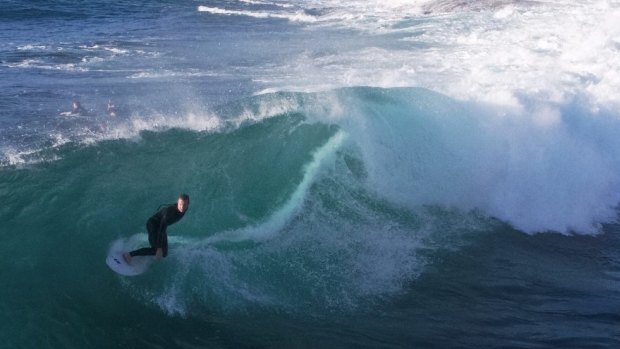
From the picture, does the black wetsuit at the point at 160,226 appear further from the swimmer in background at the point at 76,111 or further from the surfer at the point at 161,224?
the swimmer in background at the point at 76,111

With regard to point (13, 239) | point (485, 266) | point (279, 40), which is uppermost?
point (279, 40)

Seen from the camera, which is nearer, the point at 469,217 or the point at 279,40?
the point at 469,217

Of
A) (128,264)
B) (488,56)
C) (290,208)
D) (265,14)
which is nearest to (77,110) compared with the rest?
(290,208)

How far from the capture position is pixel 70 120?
15.1 meters

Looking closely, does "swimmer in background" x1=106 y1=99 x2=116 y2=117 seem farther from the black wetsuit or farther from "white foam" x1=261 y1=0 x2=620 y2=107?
the black wetsuit

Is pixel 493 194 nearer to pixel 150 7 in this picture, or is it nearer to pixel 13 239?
pixel 13 239

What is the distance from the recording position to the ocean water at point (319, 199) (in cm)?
921

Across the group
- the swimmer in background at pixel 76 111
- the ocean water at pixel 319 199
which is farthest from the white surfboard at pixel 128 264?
the swimmer in background at pixel 76 111

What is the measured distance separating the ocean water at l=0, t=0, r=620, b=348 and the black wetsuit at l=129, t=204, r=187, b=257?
545 mm

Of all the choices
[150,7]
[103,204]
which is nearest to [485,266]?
[103,204]

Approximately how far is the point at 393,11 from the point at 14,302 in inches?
1016

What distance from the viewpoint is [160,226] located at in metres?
8.99

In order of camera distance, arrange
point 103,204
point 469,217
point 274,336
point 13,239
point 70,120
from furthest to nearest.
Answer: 1. point 70,120
2. point 469,217
3. point 103,204
4. point 13,239
5. point 274,336

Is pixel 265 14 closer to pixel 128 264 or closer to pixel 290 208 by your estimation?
pixel 290 208
